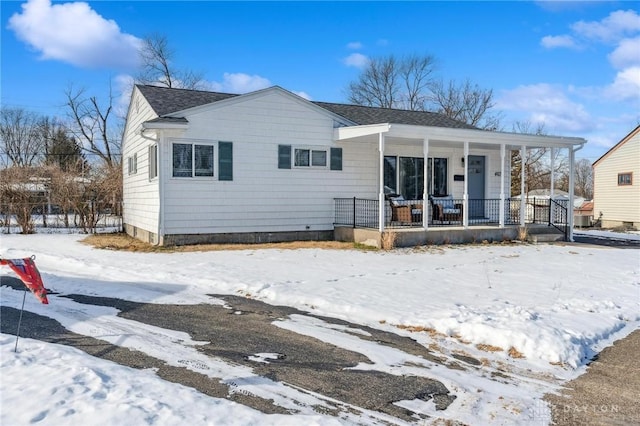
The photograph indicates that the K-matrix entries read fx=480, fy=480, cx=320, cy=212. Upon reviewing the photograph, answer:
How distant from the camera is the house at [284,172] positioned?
12875mm

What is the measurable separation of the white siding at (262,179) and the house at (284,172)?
29 millimetres

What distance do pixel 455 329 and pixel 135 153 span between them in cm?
1366

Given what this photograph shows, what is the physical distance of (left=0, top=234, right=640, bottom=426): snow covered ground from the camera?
347cm

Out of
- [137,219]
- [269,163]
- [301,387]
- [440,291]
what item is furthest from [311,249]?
[301,387]

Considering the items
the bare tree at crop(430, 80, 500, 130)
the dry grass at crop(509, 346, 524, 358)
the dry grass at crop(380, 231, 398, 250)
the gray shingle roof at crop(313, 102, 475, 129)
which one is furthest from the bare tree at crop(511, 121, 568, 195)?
the dry grass at crop(509, 346, 524, 358)

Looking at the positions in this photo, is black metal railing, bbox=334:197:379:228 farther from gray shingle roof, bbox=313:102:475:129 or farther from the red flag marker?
the red flag marker

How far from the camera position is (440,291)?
774cm

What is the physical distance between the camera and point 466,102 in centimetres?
4091

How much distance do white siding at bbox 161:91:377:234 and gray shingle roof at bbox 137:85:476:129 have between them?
1.33 meters

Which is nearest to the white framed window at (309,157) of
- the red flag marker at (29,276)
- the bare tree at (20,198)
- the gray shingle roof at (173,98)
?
the gray shingle roof at (173,98)

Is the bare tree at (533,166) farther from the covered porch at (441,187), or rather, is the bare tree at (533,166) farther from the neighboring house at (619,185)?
the covered porch at (441,187)

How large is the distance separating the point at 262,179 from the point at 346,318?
7984mm

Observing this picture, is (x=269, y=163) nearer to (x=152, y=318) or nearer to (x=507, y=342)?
(x=152, y=318)

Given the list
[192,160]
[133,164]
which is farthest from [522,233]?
[133,164]
